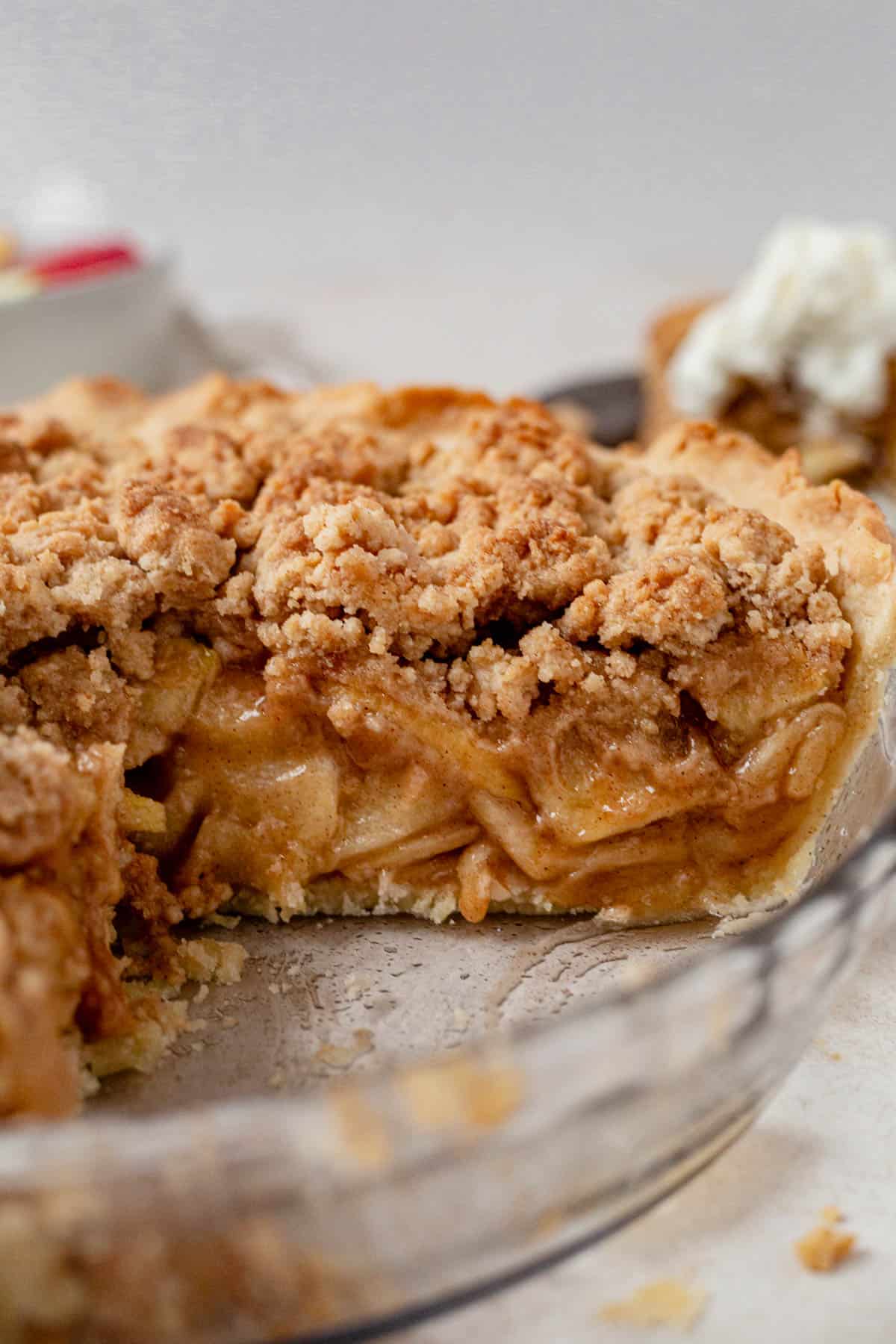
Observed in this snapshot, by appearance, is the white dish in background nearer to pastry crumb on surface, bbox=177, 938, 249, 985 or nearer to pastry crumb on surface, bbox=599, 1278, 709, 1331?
pastry crumb on surface, bbox=177, 938, 249, 985

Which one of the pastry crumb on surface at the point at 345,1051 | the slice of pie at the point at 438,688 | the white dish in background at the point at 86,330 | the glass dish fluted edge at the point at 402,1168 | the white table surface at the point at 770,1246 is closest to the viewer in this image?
the glass dish fluted edge at the point at 402,1168

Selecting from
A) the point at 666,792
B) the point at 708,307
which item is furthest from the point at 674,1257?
the point at 708,307

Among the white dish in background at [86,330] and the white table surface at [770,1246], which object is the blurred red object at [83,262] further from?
the white table surface at [770,1246]

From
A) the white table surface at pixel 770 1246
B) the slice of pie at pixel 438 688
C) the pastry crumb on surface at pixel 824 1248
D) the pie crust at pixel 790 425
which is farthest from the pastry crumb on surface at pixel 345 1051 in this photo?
the pie crust at pixel 790 425

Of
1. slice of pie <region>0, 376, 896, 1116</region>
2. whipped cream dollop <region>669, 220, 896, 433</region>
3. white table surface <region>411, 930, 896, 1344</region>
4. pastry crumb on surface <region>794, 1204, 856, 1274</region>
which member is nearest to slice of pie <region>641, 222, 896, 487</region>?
whipped cream dollop <region>669, 220, 896, 433</region>

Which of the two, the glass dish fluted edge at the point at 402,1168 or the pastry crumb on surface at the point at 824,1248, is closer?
the glass dish fluted edge at the point at 402,1168

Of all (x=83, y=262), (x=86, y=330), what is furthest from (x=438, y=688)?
(x=83, y=262)

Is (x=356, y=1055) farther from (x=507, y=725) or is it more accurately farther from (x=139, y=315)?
(x=139, y=315)
